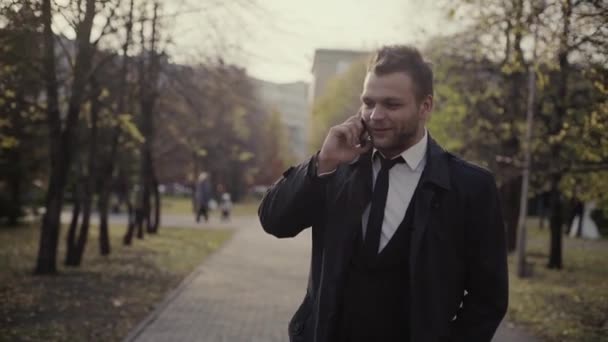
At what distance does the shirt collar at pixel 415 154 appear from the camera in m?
2.82

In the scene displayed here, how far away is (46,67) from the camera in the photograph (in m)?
10.8

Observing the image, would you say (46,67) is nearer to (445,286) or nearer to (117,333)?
(117,333)

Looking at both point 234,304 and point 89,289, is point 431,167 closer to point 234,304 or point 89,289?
point 234,304

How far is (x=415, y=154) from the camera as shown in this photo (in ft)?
9.33

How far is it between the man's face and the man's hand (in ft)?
0.25

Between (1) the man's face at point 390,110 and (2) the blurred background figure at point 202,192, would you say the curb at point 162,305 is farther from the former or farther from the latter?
(2) the blurred background figure at point 202,192

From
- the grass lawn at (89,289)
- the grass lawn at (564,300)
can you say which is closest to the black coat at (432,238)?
the grass lawn at (89,289)

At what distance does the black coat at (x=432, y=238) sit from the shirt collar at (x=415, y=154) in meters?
0.03

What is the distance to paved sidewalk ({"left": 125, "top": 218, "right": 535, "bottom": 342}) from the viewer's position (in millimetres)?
8406

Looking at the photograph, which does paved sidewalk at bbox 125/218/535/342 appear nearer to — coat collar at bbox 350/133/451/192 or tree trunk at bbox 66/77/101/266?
tree trunk at bbox 66/77/101/266

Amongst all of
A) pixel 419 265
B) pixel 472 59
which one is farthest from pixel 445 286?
pixel 472 59

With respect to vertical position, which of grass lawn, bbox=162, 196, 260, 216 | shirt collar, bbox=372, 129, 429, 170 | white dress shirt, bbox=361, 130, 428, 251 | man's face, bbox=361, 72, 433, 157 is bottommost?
grass lawn, bbox=162, 196, 260, 216

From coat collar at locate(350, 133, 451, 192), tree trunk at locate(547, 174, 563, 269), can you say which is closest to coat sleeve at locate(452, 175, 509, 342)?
coat collar at locate(350, 133, 451, 192)

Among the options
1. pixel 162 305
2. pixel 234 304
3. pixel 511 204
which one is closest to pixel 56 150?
pixel 162 305
